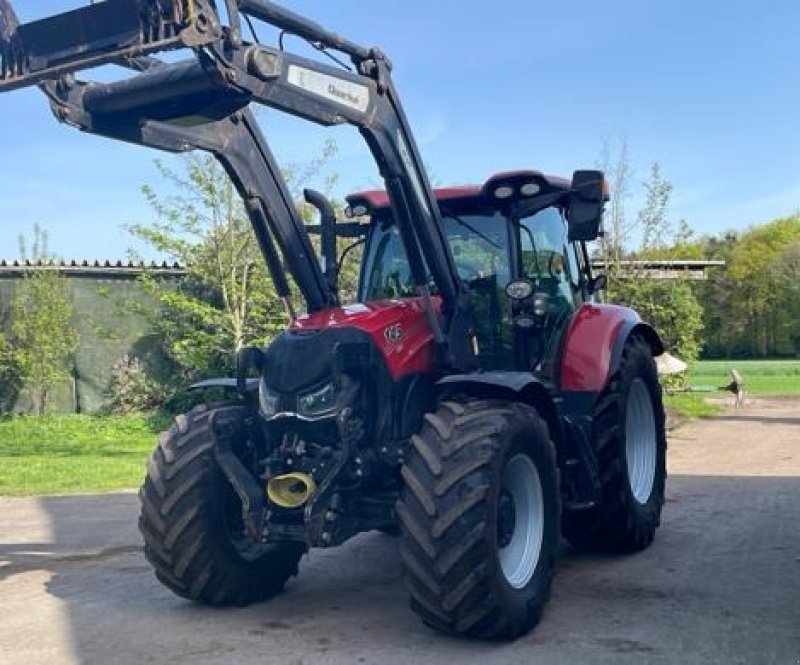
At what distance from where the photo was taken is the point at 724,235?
58.9 meters

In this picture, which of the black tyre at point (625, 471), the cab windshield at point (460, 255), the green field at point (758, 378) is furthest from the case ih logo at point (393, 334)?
the green field at point (758, 378)

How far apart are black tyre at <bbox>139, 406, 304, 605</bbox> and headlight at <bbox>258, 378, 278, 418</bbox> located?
0.83ft

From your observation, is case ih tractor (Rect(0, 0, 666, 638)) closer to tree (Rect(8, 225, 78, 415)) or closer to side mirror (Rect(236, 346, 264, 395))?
side mirror (Rect(236, 346, 264, 395))

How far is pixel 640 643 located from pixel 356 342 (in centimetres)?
213

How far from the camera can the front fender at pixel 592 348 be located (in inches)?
262

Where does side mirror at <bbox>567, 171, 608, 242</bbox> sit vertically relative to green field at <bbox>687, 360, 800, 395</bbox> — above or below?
above

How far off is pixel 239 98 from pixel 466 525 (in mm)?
2331

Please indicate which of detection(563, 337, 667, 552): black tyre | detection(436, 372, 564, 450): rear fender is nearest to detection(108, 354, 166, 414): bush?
detection(563, 337, 667, 552): black tyre

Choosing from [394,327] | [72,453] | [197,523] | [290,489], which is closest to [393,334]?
[394,327]

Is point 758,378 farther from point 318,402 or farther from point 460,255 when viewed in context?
point 318,402

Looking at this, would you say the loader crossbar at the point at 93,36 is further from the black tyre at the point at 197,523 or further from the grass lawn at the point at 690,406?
the grass lawn at the point at 690,406

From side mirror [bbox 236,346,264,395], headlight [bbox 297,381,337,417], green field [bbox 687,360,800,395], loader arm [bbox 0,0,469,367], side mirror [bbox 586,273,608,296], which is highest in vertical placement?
loader arm [bbox 0,0,469,367]

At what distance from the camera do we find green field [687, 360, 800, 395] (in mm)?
25128

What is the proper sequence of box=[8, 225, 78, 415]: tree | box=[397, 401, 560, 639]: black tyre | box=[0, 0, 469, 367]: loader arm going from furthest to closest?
box=[8, 225, 78, 415]: tree < box=[397, 401, 560, 639]: black tyre < box=[0, 0, 469, 367]: loader arm
